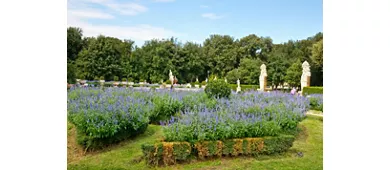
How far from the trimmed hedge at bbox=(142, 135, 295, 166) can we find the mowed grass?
8cm

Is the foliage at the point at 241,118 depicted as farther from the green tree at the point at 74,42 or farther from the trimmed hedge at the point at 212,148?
the green tree at the point at 74,42

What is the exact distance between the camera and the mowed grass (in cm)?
396

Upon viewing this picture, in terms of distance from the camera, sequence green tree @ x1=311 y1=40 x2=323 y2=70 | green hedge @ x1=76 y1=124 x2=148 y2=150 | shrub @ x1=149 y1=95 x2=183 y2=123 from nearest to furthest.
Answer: green hedge @ x1=76 y1=124 x2=148 y2=150, green tree @ x1=311 y1=40 x2=323 y2=70, shrub @ x1=149 y1=95 x2=183 y2=123

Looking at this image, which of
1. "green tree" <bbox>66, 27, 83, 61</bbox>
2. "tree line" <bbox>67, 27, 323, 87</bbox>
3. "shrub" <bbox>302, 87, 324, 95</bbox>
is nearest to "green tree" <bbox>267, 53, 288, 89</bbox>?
"tree line" <bbox>67, 27, 323, 87</bbox>

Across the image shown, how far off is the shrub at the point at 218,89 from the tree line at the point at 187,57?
252 mm

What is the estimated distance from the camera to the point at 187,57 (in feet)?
15.3

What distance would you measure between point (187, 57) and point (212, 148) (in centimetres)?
144

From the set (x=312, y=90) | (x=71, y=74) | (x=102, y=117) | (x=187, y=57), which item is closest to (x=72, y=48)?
(x=71, y=74)

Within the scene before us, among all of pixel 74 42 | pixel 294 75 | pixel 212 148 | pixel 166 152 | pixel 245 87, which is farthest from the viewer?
pixel 245 87

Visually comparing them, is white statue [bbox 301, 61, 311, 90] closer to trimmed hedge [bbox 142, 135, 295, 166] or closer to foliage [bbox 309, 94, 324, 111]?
foliage [bbox 309, 94, 324, 111]

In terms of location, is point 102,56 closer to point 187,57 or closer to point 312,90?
point 187,57

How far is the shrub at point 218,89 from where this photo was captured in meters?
5.16
